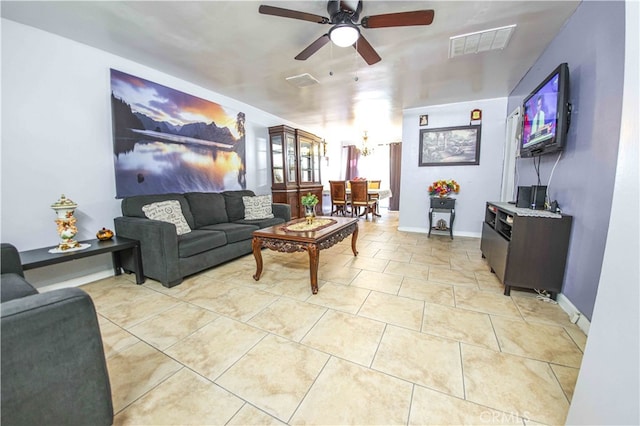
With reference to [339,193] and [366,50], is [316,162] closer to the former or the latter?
[339,193]

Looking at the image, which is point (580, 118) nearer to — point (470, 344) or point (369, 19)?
point (369, 19)

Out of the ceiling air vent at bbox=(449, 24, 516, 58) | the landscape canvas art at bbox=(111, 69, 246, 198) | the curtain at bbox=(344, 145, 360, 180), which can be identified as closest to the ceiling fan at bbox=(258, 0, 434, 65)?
the ceiling air vent at bbox=(449, 24, 516, 58)

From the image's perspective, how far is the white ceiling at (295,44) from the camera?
6.23 ft

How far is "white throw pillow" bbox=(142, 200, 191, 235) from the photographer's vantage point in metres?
2.55

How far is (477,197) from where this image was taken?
431 cm

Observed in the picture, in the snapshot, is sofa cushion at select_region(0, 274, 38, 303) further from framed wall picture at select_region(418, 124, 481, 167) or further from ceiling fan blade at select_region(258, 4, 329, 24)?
framed wall picture at select_region(418, 124, 481, 167)

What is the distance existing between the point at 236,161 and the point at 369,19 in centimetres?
303

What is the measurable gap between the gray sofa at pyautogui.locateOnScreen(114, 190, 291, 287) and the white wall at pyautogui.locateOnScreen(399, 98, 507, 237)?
2916mm

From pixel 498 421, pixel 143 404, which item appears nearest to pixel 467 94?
pixel 498 421

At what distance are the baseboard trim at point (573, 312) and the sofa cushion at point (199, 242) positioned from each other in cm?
320

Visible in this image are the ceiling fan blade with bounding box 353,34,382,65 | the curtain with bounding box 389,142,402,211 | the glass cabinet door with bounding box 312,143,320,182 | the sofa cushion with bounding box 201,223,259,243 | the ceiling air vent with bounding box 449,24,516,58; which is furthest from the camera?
the curtain with bounding box 389,142,402,211

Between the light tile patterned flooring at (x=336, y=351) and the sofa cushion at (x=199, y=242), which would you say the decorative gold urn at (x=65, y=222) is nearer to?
the light tile patterned flooring at (x=336, y=351)

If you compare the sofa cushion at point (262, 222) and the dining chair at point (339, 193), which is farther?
the dining chair at point (339, 193)

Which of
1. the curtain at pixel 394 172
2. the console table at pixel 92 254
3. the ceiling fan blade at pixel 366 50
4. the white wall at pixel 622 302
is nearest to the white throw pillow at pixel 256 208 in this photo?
the console table at pixel 92 254
